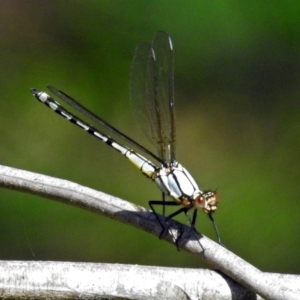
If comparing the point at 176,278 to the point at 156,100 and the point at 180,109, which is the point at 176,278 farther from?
the point at 180,109

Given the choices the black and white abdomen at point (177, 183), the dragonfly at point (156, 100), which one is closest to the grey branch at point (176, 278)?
the black and white abdomen at point (177, 183)

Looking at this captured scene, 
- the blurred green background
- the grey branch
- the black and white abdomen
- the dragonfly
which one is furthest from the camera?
the blurred green background

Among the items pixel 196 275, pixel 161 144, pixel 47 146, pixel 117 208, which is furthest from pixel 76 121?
pixel 47 146

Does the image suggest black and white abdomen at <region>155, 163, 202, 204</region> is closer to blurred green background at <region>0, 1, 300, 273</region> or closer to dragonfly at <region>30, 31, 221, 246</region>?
dragonfly at <region>30, 31, 221, 246</region>

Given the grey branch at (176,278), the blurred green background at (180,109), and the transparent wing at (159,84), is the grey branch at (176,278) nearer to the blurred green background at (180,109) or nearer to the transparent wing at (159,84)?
the transparent wing at (159,84)

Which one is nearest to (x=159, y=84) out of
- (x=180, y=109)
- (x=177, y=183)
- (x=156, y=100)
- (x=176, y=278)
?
(x=156, y=100)

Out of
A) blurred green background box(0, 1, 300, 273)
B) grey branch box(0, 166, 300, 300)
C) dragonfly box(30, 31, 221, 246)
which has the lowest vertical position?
grey branch box(0, 166, 300, 300)

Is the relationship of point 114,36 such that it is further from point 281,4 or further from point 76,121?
point 76,121

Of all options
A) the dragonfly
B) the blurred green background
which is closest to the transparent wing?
the dragonfly
